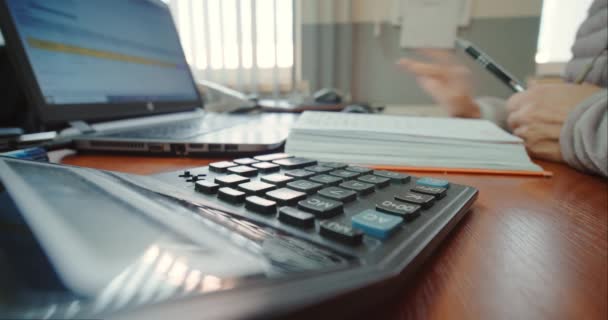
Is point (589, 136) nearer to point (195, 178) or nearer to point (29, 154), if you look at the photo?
point (195, 178)

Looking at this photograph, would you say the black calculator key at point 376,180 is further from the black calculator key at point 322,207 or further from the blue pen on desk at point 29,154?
the blue pen on desk at point 29,154

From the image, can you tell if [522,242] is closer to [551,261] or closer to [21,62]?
[551,261]

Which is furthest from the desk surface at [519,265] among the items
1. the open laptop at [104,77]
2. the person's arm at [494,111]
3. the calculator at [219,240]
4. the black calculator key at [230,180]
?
the person's arm at [494,111]

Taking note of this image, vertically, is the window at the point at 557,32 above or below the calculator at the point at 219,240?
above

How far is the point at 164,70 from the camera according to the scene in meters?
0.71

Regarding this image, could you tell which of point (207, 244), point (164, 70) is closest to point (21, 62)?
point (164, 70)

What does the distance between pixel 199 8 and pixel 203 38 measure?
5.1 inches

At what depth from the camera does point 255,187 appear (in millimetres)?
207

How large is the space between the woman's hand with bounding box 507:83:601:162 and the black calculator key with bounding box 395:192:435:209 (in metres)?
0.36

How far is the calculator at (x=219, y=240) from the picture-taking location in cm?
9

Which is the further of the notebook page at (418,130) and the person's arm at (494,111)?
the person's arm at (494,111)

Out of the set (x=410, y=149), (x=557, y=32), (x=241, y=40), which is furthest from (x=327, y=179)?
(x=557, y=32)

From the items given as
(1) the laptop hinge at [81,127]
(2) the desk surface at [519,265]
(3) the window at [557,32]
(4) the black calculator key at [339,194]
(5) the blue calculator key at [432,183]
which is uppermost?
(3) the window at [557,32]

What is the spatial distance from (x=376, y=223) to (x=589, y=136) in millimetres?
377
